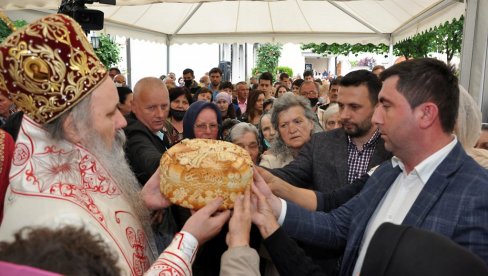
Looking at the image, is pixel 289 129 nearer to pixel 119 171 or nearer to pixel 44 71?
pixel 119 171

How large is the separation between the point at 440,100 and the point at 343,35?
760 centimetres

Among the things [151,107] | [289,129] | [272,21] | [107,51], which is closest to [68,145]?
[289,129]

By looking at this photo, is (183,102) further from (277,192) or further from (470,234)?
(470,234)

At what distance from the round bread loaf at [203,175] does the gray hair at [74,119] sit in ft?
1.07

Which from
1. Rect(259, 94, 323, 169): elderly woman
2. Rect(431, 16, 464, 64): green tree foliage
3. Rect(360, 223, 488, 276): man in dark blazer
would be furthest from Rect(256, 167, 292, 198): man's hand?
Rect(431, 16, 464, 64): green tree foliage

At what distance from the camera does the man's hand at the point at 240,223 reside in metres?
1.61

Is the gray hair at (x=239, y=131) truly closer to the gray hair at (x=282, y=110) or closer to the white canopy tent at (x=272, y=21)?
the gray hair at (x=282, y=110)

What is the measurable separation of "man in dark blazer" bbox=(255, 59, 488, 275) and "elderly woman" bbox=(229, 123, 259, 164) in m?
1.64

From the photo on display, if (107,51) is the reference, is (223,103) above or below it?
below

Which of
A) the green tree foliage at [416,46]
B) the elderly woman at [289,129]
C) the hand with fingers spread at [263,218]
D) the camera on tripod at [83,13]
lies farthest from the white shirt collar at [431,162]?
the green tree foliage at [416,46]

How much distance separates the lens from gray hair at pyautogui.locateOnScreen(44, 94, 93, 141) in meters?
1.56

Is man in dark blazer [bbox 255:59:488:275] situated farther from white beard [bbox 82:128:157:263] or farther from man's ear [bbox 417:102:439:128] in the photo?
white beard [bbox 82:128:157:263]

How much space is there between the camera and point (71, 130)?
159 centimetres

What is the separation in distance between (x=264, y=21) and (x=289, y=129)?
19.4ft
